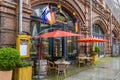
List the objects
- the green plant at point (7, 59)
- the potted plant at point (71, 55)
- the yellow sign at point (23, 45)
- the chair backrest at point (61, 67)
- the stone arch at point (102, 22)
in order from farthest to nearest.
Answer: the stone arch at point (102, 22), the potted plant at point (71, 55), the chair backrest at point (61, 67), the yellow sign at point (23, 45), the green plant at point (7, 59)

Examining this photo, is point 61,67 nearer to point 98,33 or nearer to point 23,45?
point 23,45

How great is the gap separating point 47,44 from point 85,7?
246 inches

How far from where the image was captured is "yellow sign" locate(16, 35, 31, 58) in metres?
10.6

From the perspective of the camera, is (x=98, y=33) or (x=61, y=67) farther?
(x=98, y=33)

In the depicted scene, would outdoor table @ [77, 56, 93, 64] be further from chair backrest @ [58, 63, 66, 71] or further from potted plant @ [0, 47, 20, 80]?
potted plant @ [0, 47, 20, 80]

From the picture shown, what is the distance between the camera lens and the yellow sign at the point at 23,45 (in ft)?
34.9

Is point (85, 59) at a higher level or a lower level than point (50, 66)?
higher

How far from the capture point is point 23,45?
10820 mm

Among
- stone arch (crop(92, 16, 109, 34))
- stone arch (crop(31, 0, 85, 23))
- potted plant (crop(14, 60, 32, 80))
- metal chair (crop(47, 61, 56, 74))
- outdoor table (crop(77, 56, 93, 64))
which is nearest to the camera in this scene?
potted plant (crop(14, 60, 32, 80))

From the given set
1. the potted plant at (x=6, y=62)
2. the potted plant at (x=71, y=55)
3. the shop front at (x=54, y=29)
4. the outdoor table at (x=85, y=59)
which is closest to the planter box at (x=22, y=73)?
the potted plant at (x=6, y=62)

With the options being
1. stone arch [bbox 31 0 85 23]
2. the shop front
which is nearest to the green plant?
the shop front

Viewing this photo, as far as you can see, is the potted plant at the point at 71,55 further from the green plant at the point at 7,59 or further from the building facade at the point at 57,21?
the green plant at the point at 7,59

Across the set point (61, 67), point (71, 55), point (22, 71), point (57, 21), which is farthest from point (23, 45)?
point (71, 55)

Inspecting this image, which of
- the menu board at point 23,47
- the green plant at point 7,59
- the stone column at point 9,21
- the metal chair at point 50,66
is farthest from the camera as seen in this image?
the metal chair at point 50,66
